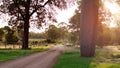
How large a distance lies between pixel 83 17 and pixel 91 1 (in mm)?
1380

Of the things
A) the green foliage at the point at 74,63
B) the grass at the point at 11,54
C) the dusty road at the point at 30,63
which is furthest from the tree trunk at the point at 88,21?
the grass at the point at 11,54

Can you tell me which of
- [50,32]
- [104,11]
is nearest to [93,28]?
[104,11]

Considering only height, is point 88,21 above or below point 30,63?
above

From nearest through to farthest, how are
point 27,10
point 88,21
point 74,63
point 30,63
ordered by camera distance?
point 74,63
point 30,63
point 88,21
point 27,10

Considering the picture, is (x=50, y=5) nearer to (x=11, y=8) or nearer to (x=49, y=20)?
(x=49, y=20)

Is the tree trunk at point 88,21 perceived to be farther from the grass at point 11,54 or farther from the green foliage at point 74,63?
the grass at point 11,54

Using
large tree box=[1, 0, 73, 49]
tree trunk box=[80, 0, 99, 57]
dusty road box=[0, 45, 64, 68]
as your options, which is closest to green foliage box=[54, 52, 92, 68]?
dusty road box=[0, 45, 64, 68]

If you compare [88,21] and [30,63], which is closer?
[30,63]

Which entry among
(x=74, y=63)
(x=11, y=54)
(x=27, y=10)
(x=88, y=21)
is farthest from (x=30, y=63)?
(x=27, y=10)

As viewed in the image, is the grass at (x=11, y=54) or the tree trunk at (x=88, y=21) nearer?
the tree trunk at (x=88, y=21)

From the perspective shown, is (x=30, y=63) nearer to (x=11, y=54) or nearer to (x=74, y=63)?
(x=74, y=63)

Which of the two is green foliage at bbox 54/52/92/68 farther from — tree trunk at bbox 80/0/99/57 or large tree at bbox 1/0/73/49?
large tree at bbox 1/0/73/49

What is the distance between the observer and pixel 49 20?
47531 mm

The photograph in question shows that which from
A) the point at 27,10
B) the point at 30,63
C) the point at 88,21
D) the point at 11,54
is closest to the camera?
the point at 30,63
